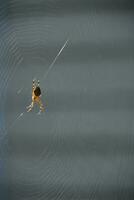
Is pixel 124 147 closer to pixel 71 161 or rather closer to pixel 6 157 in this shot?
pixel 71 161

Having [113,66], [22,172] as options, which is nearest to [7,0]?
[113,66]

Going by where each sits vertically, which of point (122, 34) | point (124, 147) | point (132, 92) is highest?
point (122, 34)

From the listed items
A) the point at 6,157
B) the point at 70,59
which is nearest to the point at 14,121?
the point at 6,157

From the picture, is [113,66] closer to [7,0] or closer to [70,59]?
[70,59]

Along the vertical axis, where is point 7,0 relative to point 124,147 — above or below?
above

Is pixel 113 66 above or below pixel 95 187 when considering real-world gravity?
above

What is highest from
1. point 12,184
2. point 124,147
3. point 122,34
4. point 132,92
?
point 122,34
